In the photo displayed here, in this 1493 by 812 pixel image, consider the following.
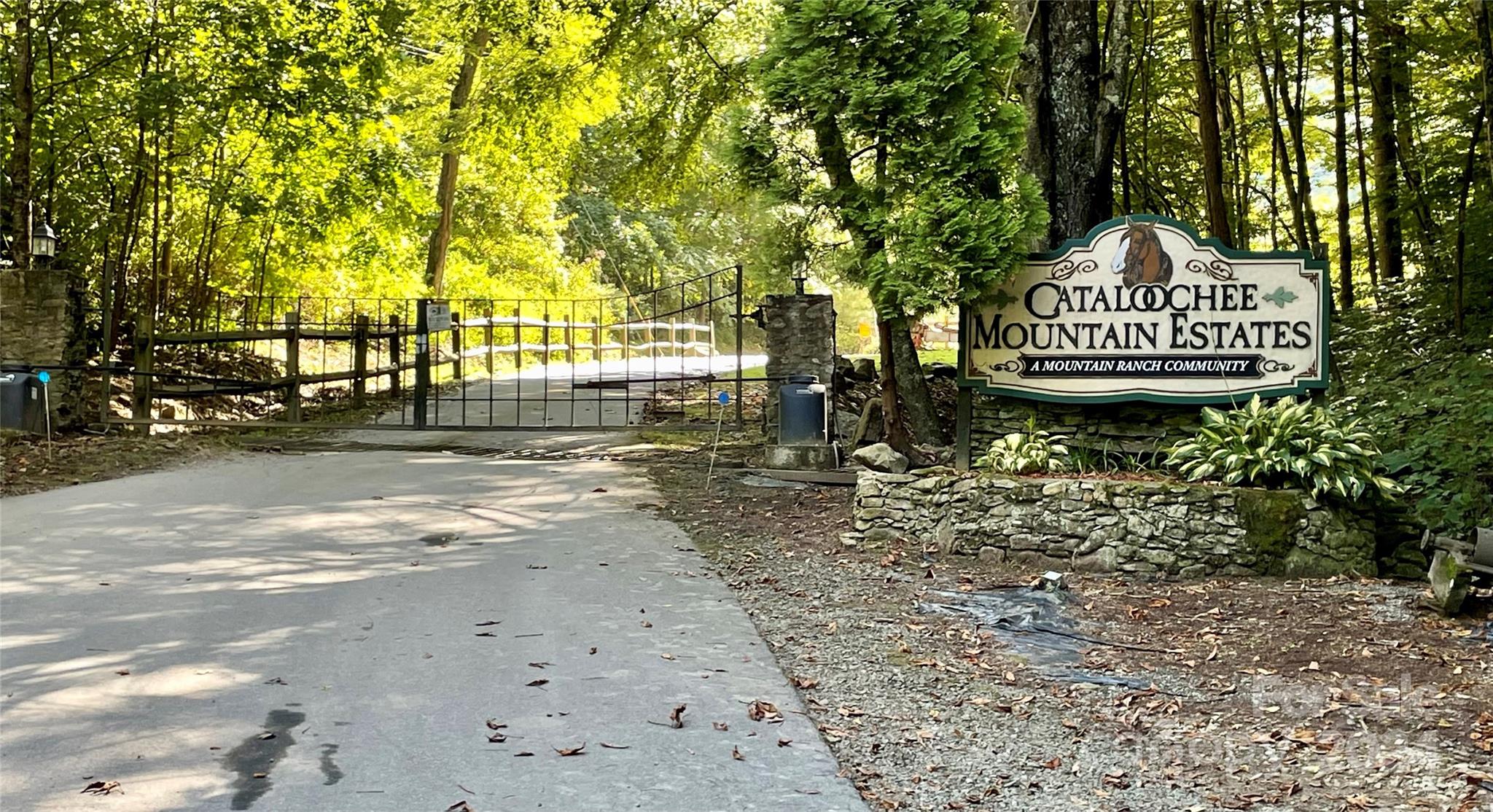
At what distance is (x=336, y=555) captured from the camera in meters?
7.07

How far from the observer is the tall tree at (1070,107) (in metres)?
9.45

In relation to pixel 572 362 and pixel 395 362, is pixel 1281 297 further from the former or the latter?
pixel 395 362

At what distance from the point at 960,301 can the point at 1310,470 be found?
256 centimetres

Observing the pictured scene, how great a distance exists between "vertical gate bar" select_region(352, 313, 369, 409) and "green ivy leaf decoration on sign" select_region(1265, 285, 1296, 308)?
10.5 metres

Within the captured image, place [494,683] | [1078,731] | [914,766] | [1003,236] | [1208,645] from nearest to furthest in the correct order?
[914,766], [1078,731], [494,683], [1208,645], [1003,236]

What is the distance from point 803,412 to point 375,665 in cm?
573

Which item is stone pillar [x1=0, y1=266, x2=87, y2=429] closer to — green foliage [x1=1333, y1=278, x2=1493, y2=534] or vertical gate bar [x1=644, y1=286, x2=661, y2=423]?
vertical gate bar [x1=644, y1=286, x2=661, y2=423]

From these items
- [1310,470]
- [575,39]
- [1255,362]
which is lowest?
[1310,470]

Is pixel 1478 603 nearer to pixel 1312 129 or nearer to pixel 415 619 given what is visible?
pixel 415 619

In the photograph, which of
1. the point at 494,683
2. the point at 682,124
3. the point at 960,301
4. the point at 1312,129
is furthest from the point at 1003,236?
the point at 1312,129

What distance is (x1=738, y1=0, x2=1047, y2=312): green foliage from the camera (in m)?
8.05

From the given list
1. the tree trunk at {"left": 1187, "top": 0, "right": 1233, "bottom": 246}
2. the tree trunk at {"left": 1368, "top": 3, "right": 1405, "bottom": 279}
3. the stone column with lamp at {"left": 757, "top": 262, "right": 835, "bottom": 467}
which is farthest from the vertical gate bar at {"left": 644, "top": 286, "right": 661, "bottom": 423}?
the tree trunk at {"left": 1368, "top": 3, "right": 1405, "bottom": 279}

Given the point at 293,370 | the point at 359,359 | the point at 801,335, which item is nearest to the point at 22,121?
the point at 293,370

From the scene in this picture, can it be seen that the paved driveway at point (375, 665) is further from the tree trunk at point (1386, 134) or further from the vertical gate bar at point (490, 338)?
the tree trunk at point (1386, 134)
